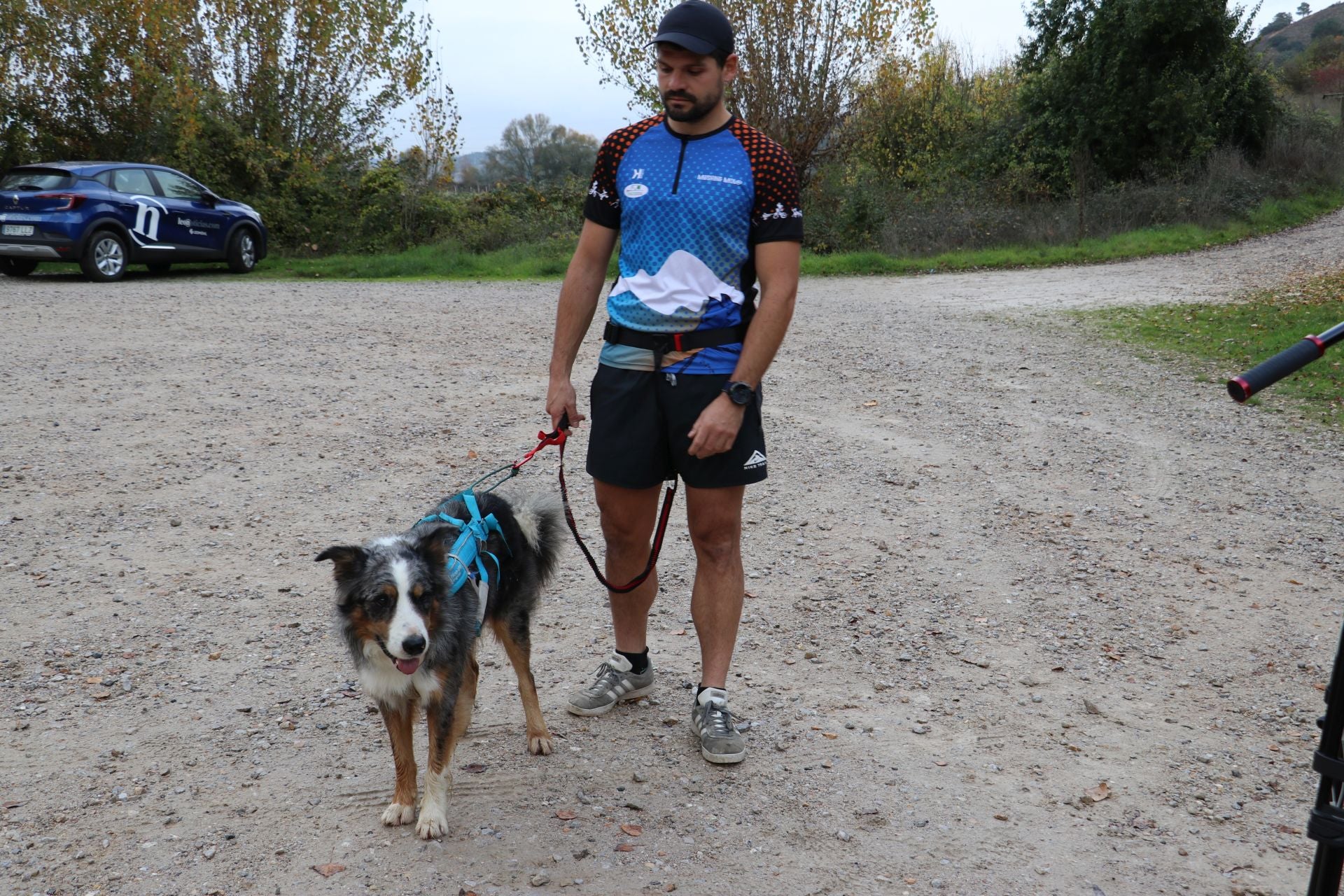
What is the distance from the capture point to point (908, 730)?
4.00m

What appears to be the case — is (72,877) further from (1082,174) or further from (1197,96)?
(1197,96)

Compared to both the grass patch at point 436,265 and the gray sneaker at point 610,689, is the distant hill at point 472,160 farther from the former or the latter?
the gray sneaker at point 610,689

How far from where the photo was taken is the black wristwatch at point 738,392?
3414 mm

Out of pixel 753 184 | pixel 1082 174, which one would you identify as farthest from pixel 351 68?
pixel 753 184

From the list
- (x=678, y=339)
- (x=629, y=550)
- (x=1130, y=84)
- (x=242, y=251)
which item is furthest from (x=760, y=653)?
(x=1130, y=84)

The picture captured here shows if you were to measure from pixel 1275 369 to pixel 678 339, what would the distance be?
2.01 metres

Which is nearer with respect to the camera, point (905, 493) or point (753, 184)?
point (753, 184)

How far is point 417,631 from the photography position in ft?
10.1

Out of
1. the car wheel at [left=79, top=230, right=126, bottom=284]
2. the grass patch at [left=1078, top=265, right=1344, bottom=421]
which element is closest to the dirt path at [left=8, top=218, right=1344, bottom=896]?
the grass patch at [left=1078, top=265, right=1344, bottom=421]

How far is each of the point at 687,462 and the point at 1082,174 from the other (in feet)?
72.7

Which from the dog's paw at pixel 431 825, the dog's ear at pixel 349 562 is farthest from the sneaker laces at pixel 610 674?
the dog's ear at pixel 349 562

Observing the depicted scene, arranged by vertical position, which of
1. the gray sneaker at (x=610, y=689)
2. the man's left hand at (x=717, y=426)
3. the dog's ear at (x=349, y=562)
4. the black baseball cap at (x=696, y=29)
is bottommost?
the gray sneaker at (x=610, y=689)

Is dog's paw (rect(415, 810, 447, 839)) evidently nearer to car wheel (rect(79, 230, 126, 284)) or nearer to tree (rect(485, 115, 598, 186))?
car wheel (rect(79, 230, 126, 284))

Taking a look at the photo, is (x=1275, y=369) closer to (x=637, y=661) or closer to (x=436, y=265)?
(x=637, y=661)
